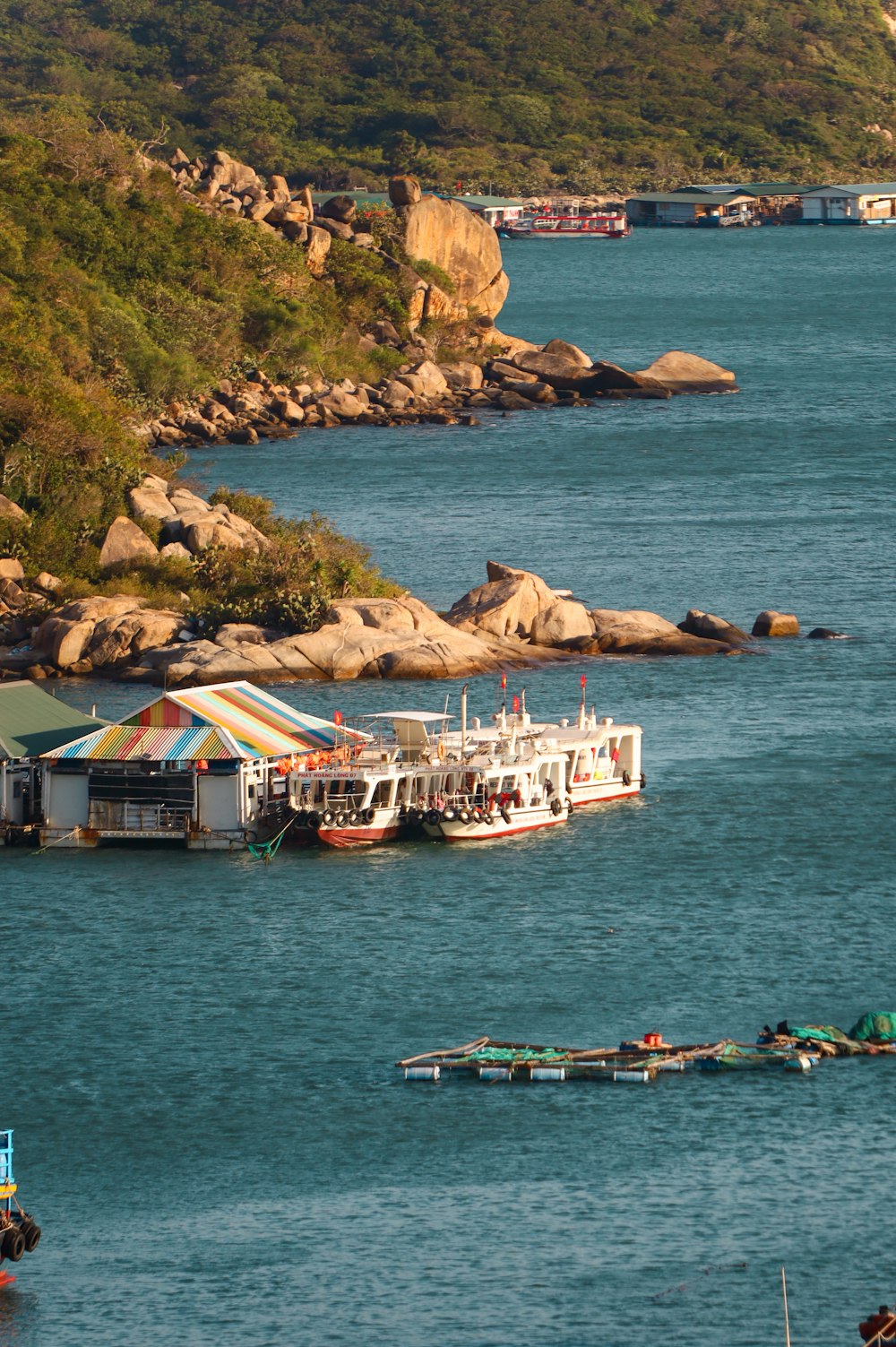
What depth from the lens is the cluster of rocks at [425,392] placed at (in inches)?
5625

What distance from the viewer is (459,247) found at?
587 ft

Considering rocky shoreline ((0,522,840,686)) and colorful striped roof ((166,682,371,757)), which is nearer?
colorful striped roof ((166,682,371,757))

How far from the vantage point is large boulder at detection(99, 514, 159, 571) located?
3627 inches

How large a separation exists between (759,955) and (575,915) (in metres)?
5.03

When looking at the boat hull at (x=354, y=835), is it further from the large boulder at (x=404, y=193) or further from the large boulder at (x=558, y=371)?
the large boulder at (x=404, y=193)

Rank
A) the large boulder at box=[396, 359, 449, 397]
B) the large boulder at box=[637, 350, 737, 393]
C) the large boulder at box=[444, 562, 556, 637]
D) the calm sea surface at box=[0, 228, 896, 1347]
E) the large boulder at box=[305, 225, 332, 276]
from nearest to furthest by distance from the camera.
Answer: the calm sea surface at box=[0, 228, 896, 1347] < the large boulder at box=[444, 562, 556, 637] < the large boulder at box=[396, 359, 449, 397] < the large boulder at box=[637, 350, 737, 393] < the large boulder at box=[305, 225, 332, 276]

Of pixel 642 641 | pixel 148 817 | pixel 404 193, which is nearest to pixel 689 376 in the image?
pixel 404 193

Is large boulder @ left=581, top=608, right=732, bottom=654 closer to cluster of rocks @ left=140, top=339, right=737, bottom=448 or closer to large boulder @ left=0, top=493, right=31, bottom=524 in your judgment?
large boulder @ left=0, top=493, right=31, bottom=524

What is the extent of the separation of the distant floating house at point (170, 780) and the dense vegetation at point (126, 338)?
18179 mm

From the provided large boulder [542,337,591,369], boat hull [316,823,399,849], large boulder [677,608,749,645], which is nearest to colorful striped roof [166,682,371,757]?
boat hull [316,823,399,849]

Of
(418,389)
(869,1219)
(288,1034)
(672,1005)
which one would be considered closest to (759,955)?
(672,1005)

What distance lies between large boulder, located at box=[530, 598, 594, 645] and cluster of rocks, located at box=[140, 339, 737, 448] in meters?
55.3

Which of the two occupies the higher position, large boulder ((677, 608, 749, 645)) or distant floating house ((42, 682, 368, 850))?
large boulder ((677, 608, 749, 645))

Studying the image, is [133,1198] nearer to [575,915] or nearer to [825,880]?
[575,915]
